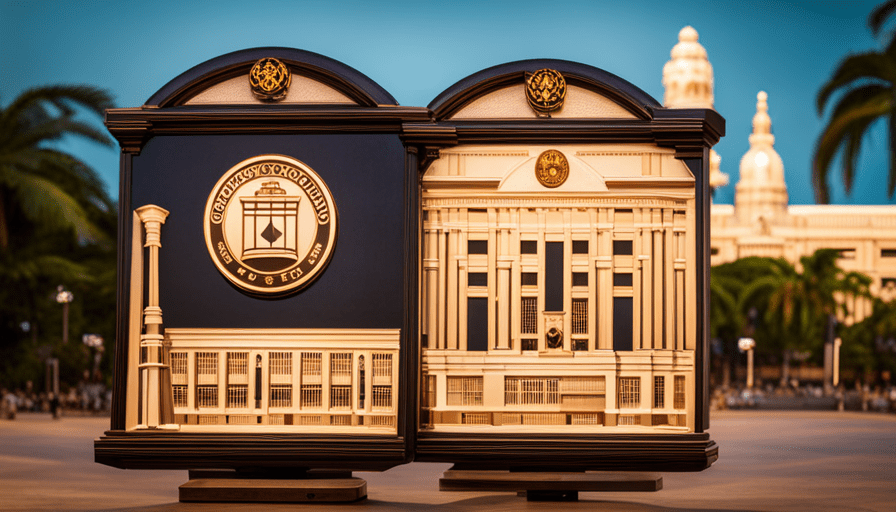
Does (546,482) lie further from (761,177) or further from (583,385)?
(761,177)

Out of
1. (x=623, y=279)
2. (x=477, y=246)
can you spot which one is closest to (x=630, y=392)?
(x=623, y=279)

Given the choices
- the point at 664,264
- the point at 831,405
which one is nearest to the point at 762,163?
the point at 831,405

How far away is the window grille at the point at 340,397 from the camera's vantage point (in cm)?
1070

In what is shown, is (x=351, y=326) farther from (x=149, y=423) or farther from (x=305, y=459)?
(x=149, y=423)

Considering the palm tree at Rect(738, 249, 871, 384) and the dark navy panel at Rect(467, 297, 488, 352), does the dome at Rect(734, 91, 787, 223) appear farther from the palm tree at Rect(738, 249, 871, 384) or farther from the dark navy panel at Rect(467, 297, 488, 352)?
the dark navy panel at Rect(467, 297, 488, 352)

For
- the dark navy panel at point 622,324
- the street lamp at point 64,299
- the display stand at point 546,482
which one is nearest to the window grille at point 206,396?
the display stand at point 546,482

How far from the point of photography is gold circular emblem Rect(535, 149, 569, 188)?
10742mm

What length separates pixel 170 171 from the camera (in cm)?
1085

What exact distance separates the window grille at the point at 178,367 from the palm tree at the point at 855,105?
762 inches

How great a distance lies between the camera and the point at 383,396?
1065 cm

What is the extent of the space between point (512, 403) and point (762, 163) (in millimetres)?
80603

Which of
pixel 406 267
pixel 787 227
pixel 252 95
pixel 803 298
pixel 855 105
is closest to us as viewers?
pixel 406 267

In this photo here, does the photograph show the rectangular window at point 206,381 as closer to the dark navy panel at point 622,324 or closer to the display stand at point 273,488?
the display stand at point 273,488

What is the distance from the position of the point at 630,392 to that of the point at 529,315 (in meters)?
1.11
